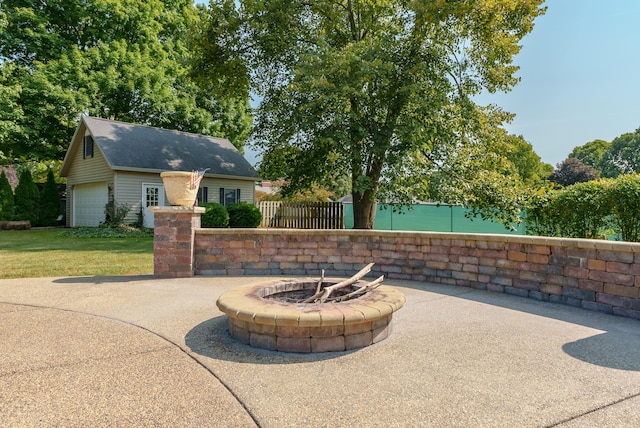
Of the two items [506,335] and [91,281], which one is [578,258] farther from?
[91,281]

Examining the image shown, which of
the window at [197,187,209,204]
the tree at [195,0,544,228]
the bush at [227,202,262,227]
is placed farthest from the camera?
the window at [197,187,209,204]

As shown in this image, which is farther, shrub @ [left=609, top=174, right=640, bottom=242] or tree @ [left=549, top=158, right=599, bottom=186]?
tree @ [left=549, top=158, right=599, bottom=186]

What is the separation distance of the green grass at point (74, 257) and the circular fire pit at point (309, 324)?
14.8 feet

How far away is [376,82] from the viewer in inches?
423

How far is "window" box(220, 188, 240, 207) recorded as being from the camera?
19.2m

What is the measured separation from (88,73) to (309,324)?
878 inches

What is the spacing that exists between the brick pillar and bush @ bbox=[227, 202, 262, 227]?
9.41 metres

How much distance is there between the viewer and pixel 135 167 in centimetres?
1577

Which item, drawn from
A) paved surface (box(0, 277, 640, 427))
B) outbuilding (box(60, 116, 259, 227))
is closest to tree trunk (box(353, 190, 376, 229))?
paved surface (box(0, 277, 640, 427))

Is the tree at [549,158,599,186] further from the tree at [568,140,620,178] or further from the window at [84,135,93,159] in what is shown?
the window at [84,135,93,159]

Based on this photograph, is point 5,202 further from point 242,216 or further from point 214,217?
point 242,216

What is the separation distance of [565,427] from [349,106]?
31.6 feet

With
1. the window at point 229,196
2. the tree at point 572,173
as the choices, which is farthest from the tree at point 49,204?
the tree at point 572,173

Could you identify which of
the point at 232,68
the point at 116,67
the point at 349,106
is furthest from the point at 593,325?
the point at 116,67
